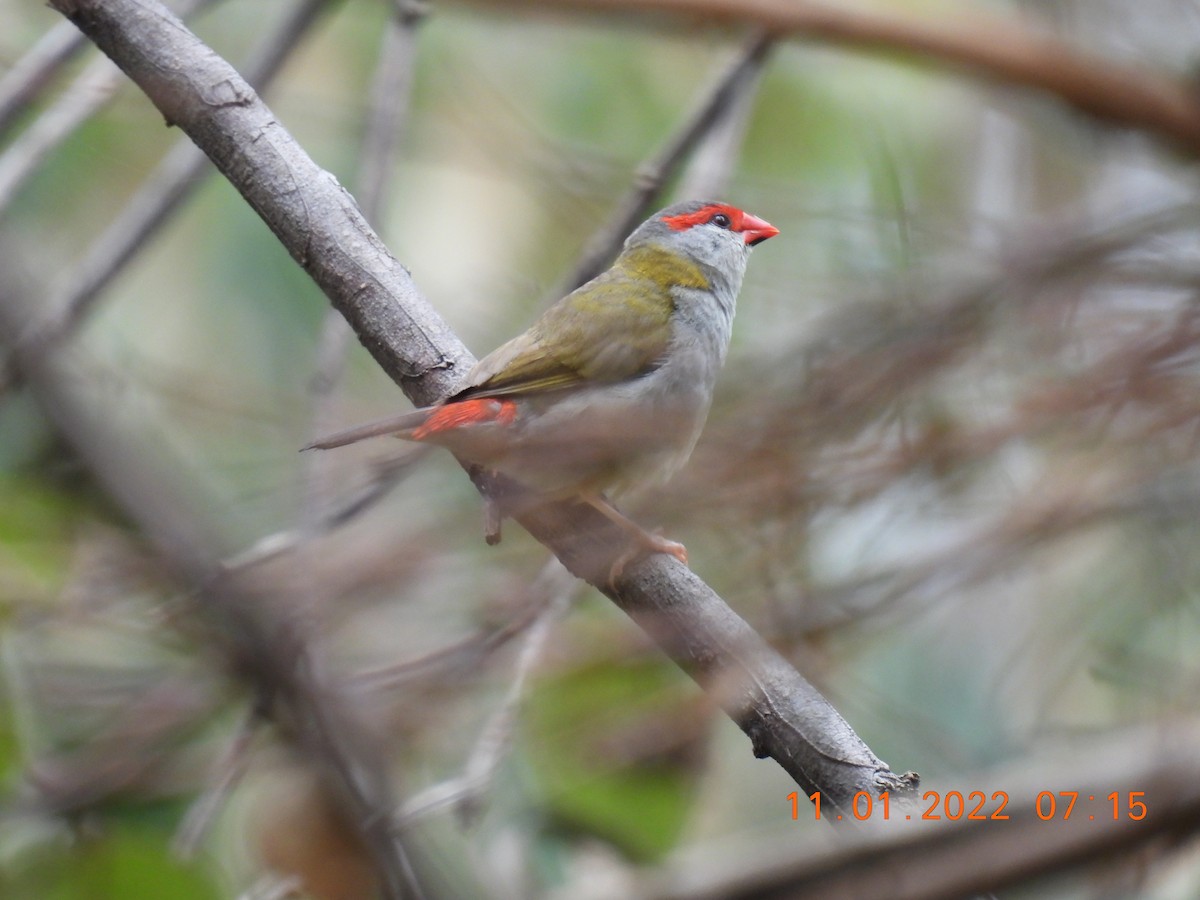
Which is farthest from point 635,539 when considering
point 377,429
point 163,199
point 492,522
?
point 163,199

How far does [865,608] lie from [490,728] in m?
0.98

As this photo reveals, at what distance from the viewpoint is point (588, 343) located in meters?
2.82

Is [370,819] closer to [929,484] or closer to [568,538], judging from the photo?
[568,538]

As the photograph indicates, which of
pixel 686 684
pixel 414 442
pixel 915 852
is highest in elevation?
pixel 915 852

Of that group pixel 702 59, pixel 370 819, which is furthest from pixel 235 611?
pixel 702 59

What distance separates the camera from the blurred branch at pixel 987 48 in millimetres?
2045

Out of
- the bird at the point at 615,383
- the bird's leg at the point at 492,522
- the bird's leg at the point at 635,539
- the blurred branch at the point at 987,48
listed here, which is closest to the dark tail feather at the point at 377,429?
the bird at the point at 615,383

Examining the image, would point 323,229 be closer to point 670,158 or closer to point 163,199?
point 163,199

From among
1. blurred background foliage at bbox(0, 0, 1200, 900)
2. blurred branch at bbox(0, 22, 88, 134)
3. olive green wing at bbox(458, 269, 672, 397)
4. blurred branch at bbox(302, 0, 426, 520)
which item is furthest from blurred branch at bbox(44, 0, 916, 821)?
blurred branch at bbox(0, 22, 88, 134)

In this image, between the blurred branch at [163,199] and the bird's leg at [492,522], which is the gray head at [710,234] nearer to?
the blurred branch at [163,199]

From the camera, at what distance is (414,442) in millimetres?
2354

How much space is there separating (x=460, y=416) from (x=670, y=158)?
1.44 m

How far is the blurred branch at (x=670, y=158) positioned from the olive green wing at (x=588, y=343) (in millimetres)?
340

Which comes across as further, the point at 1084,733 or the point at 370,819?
the point at 1084,733
